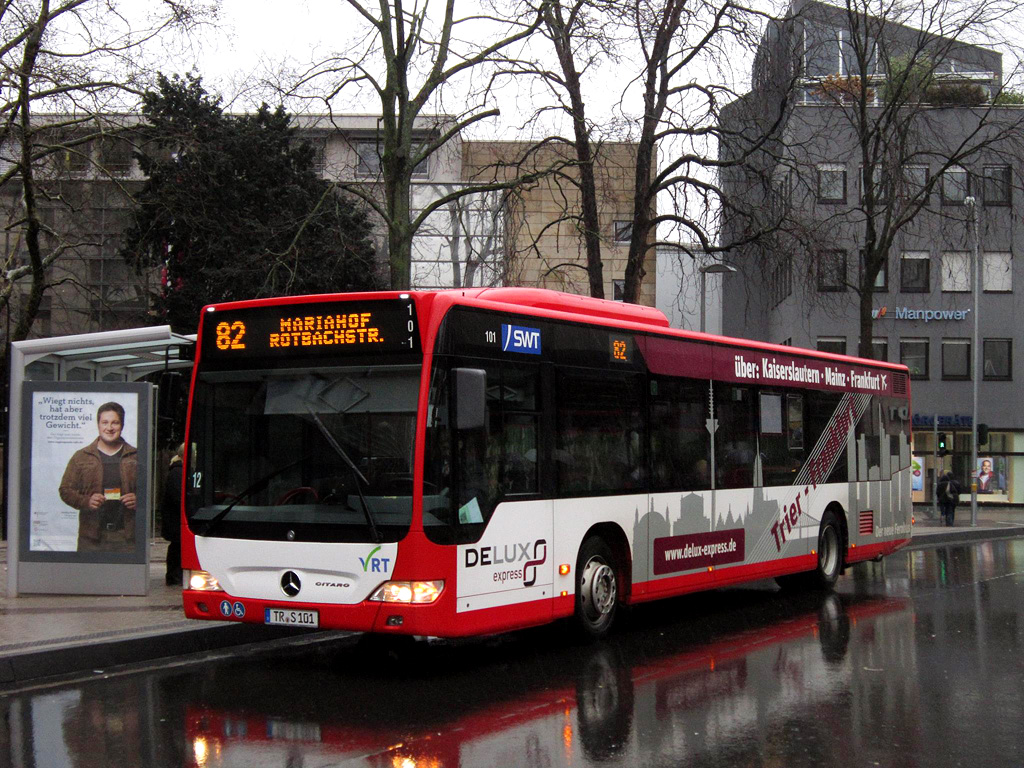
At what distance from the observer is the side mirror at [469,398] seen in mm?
8945

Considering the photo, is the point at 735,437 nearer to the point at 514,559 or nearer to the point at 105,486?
the point at 514,559

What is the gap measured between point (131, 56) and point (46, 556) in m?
8.22

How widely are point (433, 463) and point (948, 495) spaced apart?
27.9m

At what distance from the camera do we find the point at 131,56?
17.5m

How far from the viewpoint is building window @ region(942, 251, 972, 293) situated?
Result: 48.0 m

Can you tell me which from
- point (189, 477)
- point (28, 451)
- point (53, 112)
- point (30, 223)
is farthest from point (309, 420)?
point (53, 112)

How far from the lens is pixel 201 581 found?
31.6 feet

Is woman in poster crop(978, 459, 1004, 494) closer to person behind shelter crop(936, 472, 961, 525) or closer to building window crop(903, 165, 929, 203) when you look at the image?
person behind shelter crop(936, 472, 961, 525)

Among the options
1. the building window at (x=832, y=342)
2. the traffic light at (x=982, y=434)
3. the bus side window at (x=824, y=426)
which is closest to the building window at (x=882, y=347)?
the building window at (x=832, y=342)

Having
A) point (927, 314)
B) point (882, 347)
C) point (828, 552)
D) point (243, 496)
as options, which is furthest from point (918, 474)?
point (243, 496)

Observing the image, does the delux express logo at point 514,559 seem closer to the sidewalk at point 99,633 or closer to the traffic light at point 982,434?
the sidewalk at point 99,633

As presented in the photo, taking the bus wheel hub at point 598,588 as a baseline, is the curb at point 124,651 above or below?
below

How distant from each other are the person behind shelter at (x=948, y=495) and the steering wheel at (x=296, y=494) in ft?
91.5

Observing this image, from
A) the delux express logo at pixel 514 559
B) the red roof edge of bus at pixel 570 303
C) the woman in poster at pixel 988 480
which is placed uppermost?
the red roof edge of bus at pixel 570 303
